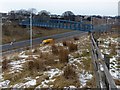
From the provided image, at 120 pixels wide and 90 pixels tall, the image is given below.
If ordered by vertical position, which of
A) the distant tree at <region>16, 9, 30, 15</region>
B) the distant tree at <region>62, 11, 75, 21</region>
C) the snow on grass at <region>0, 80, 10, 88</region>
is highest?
the distant tree at <region>16, 9, 30, 15</region>

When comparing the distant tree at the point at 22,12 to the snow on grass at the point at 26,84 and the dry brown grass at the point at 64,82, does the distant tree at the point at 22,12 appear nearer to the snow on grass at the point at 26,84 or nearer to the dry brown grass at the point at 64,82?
the snow on grass at the point at 26,84

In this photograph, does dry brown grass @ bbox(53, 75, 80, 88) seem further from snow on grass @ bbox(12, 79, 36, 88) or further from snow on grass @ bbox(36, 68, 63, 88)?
snow on grass @ bbox(12, 79, 36, 88)

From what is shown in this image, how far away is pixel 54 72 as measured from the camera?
733 cm

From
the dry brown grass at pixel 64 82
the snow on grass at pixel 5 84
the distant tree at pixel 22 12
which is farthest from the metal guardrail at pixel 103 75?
the distant tree at pixel 22 12

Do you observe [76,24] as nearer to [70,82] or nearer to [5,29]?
[5,29]

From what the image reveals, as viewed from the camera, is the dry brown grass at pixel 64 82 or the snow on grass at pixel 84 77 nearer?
the dry brown grass at pixel 64 82

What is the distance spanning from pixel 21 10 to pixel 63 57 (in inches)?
2725

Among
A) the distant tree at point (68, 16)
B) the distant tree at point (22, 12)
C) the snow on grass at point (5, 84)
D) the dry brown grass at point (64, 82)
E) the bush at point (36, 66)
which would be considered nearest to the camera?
the dry brown grass at point (64, 82)

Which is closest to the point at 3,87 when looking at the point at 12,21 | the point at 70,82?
the point at 70,82

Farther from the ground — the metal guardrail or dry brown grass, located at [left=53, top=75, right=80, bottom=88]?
the metal guardrail

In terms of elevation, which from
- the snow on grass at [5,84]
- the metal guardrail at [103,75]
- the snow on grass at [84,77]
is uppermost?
the metal guardrail at [103,75]

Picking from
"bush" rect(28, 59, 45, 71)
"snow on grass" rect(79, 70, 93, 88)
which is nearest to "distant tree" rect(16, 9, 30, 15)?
"bush" rect(28, 59, 45, 71)

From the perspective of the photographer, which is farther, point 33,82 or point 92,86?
point 33,82

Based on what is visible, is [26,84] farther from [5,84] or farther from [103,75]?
[103,75]
